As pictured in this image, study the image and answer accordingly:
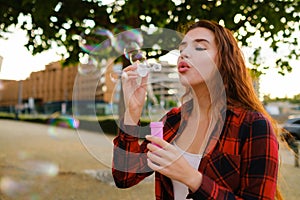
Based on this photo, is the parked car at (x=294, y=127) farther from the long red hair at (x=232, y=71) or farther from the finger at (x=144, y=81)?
the finger at (x=144, y=81)

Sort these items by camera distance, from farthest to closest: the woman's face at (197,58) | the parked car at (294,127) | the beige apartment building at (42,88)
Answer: the beige apartment building at (42,88), the parked car at (294,127), the woman's face at (197,58)

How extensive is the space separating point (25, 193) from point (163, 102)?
5308 millimetres

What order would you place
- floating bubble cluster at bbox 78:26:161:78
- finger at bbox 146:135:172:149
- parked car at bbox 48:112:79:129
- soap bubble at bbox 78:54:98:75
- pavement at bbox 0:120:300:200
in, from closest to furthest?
finger at bbox 146:135:172:149 → floating bubble cluster at bbox 78:26:161:78 → soap bubble at bbox 78:54:98:75 → pavement at bbox 0:120:300:200 → parked car at bbox 48:112:79:129

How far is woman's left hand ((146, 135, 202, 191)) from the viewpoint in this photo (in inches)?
46.9

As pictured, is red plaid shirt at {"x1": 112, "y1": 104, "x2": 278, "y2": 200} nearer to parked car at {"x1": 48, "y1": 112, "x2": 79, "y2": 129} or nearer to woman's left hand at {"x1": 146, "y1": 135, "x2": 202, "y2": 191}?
woman's left hand at {"x1": 146, "y1": 135, "x2": 202, "y2": 191}

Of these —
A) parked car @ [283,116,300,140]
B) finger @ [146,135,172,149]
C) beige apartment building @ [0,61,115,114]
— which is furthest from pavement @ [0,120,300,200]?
beige apartment building @ [0,61,115,114]

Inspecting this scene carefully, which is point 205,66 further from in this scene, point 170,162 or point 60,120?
point 60,120

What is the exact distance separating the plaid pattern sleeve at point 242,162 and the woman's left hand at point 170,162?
0.05 m

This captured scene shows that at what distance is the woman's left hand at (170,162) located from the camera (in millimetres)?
1192

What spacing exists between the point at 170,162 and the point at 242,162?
36 centimetres

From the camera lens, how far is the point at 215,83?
154 cm

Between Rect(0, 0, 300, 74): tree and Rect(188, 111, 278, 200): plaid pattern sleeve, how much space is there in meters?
3.00

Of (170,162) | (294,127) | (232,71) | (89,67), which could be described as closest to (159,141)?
(170,162)

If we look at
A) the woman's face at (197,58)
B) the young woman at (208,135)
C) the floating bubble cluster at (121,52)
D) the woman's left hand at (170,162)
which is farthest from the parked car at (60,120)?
the woman's left hand at (170,162)
